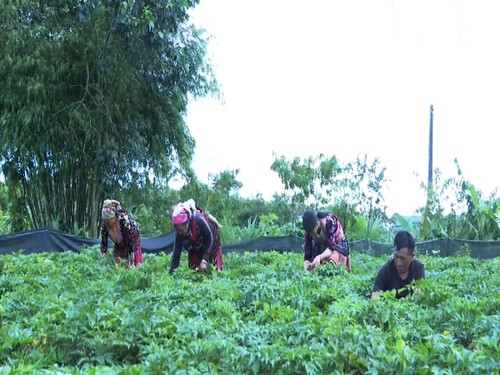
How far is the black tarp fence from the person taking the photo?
14.1 metres

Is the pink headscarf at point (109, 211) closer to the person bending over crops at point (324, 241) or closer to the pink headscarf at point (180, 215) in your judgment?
the pink headscarf at point (180, 215)

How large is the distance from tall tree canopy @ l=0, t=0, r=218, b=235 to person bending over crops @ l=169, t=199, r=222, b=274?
797cm

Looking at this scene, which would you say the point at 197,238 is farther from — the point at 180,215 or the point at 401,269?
the point at 401,269

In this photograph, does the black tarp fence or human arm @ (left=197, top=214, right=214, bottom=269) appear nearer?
human arm @ (left=197, top=214, right=214, bottom=269)

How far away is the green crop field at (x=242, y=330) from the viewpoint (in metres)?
3.49

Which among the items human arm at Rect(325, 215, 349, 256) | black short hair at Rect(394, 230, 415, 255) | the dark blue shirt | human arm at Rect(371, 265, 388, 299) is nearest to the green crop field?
human arm at Rect(371, 265, 388, 299)

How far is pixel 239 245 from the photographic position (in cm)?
1597

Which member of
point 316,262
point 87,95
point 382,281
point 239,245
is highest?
point 87,95

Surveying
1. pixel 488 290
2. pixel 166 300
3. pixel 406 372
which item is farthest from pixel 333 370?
pixel 488 290

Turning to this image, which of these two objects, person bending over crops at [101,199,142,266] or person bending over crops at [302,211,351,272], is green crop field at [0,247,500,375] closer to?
person bending over crops at [302,211,351,272]

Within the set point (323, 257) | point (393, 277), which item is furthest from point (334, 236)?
point (393, 277)

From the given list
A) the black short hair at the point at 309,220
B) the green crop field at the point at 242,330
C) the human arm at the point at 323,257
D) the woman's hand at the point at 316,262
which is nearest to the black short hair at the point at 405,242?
the green crop field at the point at 242,330

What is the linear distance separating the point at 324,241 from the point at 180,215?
202 centimetres

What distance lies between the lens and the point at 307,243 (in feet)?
30.7
